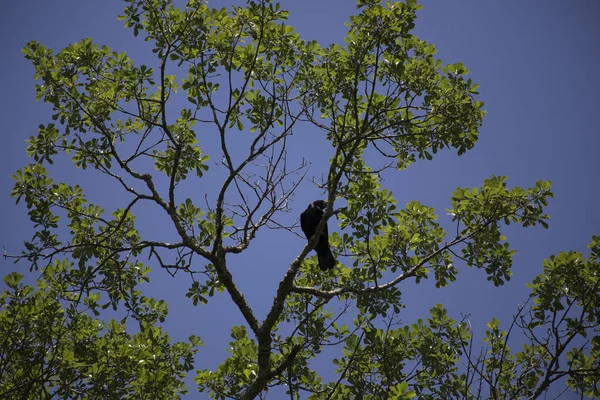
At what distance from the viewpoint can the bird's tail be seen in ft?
24.3

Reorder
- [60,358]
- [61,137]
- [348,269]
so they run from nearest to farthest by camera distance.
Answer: [60,358]
[61,137]
[348,269]

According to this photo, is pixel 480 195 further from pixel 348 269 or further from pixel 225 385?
pixel 225 385

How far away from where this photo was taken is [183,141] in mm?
7023

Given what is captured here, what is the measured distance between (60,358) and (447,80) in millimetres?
5926

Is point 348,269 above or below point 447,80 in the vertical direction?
below

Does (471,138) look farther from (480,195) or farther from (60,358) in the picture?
(60,358)

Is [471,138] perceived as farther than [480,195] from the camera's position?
Yes

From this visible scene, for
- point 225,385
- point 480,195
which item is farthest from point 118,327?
point 480,195

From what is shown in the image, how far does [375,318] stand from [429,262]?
3.45 ft

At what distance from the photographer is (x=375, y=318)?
659cm

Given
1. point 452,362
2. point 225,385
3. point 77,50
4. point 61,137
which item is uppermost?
point 77,50

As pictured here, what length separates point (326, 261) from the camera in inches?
293

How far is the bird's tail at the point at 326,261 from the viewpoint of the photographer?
24.3ft

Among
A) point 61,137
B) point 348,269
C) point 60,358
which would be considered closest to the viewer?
point 60,358
